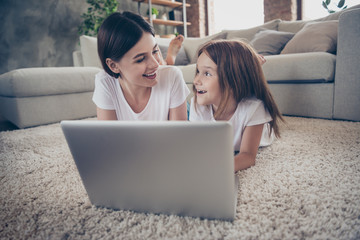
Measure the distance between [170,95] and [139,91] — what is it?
131 millimetres

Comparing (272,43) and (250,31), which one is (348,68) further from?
(250,31)

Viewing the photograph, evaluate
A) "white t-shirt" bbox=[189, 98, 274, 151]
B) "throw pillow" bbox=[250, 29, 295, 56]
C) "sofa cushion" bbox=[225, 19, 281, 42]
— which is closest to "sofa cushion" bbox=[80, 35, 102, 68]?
"sofa cushion" bbox=[225, 19, 281, 42]

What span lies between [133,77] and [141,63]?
0.20 ft

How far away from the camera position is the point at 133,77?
84 cm

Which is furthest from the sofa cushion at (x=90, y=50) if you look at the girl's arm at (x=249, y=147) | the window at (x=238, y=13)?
the window at (x=238, y=13)

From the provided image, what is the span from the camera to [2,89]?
1.75 meters

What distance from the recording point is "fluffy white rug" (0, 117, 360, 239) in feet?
1.55

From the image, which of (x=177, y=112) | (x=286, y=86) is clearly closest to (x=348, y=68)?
(x=286, y=86)

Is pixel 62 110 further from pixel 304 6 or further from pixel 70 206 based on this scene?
pixel 304 6

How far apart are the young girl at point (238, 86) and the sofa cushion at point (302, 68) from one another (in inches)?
30.4

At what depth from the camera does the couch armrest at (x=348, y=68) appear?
50.1 inches

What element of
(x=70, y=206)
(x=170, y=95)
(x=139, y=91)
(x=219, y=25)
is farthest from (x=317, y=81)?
(x=219, y=25)

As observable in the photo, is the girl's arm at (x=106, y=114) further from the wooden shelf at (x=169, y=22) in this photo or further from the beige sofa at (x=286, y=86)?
the wooden shelf at (x=169, y=22)

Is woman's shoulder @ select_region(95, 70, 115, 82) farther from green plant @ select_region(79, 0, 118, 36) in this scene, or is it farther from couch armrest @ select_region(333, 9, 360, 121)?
green plant @ select_region(79, 0, 118, 36)
